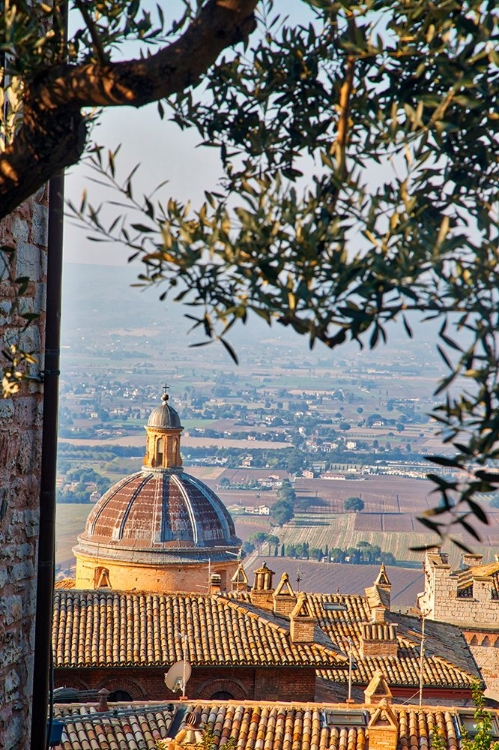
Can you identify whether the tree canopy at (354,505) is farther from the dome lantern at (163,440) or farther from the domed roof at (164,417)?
the domed roof at (164,417)

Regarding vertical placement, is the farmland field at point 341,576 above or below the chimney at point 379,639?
below

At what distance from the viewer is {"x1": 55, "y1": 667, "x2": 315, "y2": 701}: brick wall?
23766 mm

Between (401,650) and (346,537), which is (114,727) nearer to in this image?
(401,650)

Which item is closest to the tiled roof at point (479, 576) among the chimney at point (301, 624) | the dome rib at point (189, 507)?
the dome rib at point (189, 507)

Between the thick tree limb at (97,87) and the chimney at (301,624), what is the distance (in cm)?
2185

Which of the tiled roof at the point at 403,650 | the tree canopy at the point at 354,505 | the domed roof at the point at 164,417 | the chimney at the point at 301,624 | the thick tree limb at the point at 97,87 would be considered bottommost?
the tiled roof at the point at 403,650

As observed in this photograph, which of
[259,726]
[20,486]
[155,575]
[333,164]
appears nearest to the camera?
[333,164]

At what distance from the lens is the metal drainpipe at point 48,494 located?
554 centimetres

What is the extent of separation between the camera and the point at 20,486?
5402mm

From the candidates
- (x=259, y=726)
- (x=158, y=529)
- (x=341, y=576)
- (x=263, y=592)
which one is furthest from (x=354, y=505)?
(x=259, y=726)

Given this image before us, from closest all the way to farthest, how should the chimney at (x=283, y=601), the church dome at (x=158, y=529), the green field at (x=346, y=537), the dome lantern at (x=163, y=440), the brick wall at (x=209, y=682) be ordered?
the brick wall at (x=209, y=682), the chimney at (x=283, y=601), the church dome at (x=158, y=529), the dome lantern at (x=163, y=440), the green field at (x=346, y=537)

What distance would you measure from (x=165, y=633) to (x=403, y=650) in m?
6.62

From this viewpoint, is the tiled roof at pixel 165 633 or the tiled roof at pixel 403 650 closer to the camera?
the tiled roof at pixel 165 633

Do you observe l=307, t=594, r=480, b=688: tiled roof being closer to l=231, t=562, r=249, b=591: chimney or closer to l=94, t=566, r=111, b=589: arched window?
l=231, t=562, r=249, b=591: chimney
